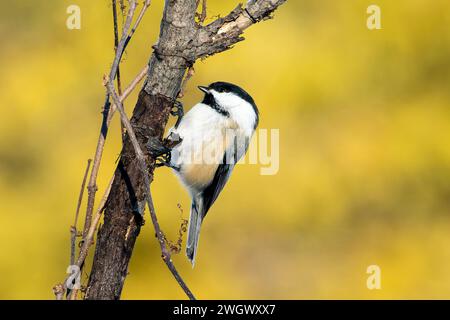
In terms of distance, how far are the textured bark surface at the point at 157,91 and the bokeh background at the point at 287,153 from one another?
237cm

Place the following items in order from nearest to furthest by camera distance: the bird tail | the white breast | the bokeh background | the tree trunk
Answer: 1. the tree trunk
2. the white breast
3. the bird tail
4. the bokeh background

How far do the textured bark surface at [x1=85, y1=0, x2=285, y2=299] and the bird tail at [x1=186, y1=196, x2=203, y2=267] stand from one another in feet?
3.18

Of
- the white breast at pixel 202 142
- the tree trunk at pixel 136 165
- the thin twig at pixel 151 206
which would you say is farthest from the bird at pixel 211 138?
the thin twig at pixel 151 206

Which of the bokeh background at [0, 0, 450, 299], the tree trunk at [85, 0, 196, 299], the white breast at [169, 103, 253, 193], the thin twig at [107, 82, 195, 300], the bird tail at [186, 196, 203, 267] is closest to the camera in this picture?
the thin twig at [107, 82, 195, 300]

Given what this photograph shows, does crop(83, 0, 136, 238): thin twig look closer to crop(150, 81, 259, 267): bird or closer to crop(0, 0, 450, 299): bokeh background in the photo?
crop(150, 81, 259, 267): bird

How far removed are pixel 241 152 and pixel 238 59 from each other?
6.98ft

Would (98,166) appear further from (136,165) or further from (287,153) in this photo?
(287,153)

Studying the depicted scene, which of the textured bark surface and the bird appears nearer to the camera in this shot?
the textured bark surface

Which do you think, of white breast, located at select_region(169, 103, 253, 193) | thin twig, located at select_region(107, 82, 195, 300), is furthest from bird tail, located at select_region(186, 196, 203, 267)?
thin twig, located at select_region(107, 82, 195, 300)

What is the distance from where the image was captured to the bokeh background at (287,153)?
444cm

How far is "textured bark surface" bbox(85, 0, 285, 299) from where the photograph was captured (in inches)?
75.2

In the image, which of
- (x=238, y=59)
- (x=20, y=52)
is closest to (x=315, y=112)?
(x=238, y=59)

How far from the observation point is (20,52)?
497 centimetres
